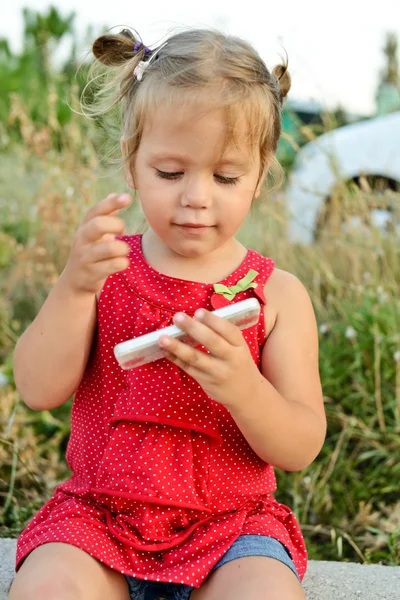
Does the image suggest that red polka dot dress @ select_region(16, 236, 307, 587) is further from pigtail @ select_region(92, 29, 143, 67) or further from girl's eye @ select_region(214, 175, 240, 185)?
pigtail @ select_region(92, 29, 143, 67)

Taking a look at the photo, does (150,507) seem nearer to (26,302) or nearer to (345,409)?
(345,409)

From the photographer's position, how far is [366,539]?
90.7 inches

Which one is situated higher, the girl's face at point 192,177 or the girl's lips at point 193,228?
the girl's face at point 192,177

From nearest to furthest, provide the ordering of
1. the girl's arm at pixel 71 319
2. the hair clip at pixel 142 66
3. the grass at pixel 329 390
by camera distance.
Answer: the girl's arm at pixel 71 319 → the hair clip at pixel 142 66 → the grass at pixel 329 390

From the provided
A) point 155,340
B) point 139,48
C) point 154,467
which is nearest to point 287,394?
point 154,467

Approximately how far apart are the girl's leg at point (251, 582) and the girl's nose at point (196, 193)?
2.27 feet

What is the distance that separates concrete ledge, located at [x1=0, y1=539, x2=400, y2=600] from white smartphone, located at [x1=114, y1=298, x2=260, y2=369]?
679mm

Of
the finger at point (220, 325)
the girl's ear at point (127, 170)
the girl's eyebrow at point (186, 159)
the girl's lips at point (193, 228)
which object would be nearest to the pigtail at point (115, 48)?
the girl's ear at point (127, 170)

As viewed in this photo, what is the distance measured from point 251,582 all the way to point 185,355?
Result: 46 centimetres

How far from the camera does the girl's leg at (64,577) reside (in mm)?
1407

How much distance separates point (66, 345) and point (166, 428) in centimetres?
27

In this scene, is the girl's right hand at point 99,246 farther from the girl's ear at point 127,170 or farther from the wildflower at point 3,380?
the wildflower at point 3,380

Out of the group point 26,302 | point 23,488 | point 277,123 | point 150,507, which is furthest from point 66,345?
point 26,302

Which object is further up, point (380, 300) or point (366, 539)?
point (380, 300)
